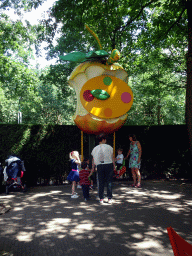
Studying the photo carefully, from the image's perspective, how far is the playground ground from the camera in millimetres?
4105

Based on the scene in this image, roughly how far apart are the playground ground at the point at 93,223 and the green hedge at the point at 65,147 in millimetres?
1694

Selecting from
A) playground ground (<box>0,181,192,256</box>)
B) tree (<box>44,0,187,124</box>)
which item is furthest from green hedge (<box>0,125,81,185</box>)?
tree (<box>44,0,187,124</box>)

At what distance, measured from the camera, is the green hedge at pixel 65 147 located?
988 centimetres

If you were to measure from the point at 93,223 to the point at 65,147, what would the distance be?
212 inches

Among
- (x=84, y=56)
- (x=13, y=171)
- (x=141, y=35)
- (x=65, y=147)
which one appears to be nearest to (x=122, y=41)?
(x=141, y=35)

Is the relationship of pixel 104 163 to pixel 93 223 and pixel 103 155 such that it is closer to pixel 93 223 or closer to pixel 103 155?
pixel 103 155

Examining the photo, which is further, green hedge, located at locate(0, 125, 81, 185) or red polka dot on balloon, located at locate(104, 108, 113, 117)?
green hedge, located at locate(0, 125, 81, 185)

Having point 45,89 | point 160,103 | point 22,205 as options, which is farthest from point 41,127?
point 45,89

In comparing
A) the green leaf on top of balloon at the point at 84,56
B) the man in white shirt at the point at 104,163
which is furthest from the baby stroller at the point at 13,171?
the green leaf on top of balloon at the point at 84,56

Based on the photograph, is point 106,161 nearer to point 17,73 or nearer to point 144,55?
point 144,55

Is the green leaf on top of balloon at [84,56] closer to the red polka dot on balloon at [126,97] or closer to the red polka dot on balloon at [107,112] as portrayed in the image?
the red polka dot on balloon at [126,97]

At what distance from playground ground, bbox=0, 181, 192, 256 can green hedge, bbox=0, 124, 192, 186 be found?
1.69 meters

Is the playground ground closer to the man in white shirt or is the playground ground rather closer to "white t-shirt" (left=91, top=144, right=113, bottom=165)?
the man in white shirt

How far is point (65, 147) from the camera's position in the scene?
34.3ft
